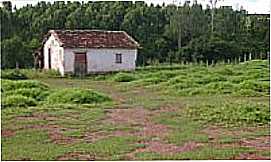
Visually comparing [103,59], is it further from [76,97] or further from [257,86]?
[76,97]

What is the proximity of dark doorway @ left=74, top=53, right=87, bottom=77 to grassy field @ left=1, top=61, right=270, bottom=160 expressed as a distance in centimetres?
701

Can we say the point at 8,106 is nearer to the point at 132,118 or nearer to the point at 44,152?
the point at 132,118

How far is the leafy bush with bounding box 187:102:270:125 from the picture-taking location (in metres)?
5.96

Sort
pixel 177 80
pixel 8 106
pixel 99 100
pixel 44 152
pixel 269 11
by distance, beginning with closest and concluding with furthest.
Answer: pixel 269 11 → pixel 44 152 → pixel 8 106 → pixel 99 100 → pixel 177 80

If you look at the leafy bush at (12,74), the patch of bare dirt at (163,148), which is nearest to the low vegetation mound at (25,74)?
the leafy bush at (12,74)

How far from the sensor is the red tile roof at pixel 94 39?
1711 centimetres

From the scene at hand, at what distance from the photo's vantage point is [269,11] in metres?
2.34

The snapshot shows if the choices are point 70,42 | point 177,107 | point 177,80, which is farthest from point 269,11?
point 70,42

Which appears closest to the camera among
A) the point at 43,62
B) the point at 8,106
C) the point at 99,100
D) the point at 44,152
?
the point at 44,152

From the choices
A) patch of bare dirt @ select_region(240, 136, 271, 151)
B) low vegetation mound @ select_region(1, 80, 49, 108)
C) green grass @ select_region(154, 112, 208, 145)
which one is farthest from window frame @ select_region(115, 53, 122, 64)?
patch of bare dirt @ select_region(240, 136, 271, 151)

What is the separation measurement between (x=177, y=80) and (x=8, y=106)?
508 centimetres

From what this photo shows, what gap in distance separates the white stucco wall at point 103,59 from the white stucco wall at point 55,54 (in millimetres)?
216

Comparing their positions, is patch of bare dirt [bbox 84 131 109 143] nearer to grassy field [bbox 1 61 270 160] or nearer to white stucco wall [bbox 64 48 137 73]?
grassy field [bbox 1 61 270 160]

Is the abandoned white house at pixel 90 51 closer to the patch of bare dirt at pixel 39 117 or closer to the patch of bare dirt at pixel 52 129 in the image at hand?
the patch of bare dirt at pixel 39 117
